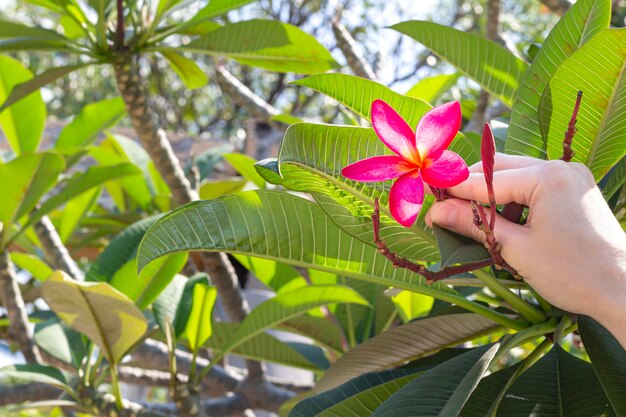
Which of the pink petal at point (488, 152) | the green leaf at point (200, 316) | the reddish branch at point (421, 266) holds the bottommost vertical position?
the green leaf at point (200, 316)

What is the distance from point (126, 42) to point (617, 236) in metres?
1.04

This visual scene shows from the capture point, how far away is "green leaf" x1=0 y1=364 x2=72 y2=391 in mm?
1136

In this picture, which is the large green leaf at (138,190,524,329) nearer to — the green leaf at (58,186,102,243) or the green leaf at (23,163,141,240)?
the green leaf at (23,163,141,240)

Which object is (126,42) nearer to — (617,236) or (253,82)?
(617,236)

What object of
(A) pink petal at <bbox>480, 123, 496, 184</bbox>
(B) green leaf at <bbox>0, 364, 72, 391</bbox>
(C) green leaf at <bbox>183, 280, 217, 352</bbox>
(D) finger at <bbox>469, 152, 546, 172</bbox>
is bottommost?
(B) green leaf at <bbox>0, 364, 72, 391</bbox>

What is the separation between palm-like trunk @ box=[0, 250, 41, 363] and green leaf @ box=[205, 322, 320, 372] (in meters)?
0.35

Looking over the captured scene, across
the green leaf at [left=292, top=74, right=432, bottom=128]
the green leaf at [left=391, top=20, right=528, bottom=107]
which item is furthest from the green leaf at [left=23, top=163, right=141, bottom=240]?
the green leaf at [left=292, top=74, right=432, bottom=128]

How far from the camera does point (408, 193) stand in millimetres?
602

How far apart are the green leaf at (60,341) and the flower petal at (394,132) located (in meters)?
0.85

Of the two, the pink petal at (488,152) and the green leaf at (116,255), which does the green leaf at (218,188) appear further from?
the pink petal at (488,152)

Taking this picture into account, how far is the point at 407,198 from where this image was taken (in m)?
0.60

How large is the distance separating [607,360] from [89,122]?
1301 mm

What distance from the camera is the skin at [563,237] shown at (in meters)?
0.62

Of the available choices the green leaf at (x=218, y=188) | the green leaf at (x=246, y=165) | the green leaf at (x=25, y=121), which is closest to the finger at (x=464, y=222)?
the green leaf at (x=246, y=165)
